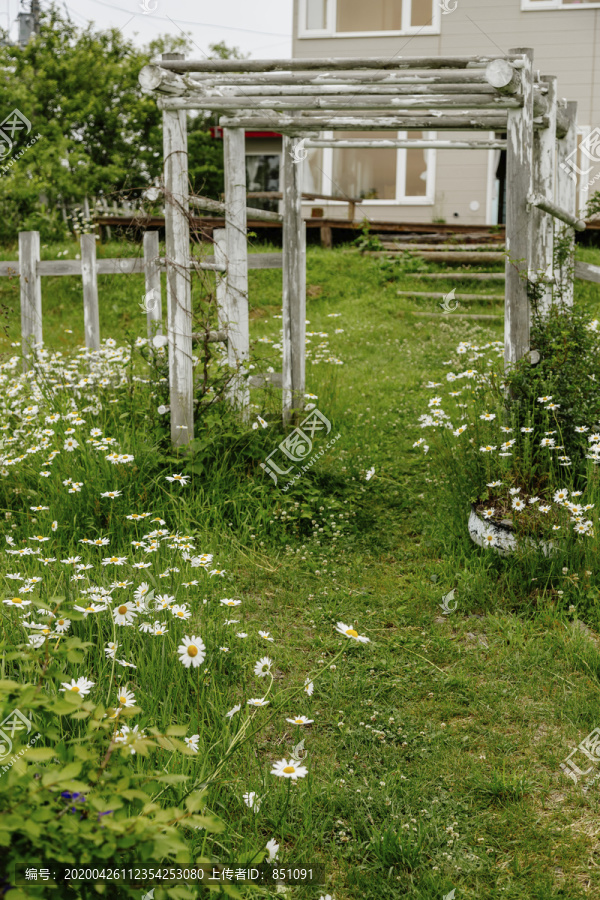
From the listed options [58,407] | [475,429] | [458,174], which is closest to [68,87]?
[458,174]

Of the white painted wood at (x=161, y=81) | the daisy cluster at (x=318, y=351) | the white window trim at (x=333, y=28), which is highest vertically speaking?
the white window trim at (x=333, y=28)

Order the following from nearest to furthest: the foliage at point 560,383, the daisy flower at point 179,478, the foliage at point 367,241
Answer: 1. the foliage at point 560,383
2. the daisy flower at point 179,478
3. the foliage at point 367,241

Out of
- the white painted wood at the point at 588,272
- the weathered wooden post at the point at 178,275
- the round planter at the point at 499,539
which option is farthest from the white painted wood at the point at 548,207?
the weathered wooden post at the point at 178,275

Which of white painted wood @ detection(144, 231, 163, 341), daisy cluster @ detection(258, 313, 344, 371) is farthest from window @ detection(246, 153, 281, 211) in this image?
white painted wood @ detection(144, 231, 163, 341)

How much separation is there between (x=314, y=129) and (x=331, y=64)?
1.46 m

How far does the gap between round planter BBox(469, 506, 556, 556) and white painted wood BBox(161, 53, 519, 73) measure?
254 cm

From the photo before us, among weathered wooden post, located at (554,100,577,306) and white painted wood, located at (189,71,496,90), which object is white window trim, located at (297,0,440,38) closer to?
weathered wooden post, located at (554,100,577,306)

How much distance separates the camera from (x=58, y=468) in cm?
538

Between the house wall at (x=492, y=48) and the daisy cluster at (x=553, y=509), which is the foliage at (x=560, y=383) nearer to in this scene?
the daisy cluster at (x=553, y=509)

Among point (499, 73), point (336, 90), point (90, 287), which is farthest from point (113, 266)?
point (499, 73)

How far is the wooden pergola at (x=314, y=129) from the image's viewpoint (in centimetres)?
475

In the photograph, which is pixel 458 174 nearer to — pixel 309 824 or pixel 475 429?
pixel 475 429

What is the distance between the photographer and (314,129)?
20.7ft

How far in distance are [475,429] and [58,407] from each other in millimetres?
2979
